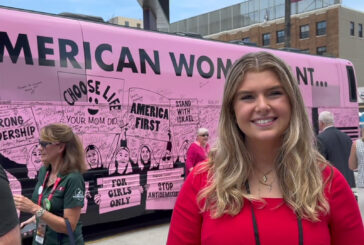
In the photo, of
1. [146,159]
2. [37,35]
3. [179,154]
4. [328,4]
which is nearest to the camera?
[37,35]

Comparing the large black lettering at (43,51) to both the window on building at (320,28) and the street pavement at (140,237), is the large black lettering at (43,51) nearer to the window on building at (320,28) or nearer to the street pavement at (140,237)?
the street pavement at (140,237)

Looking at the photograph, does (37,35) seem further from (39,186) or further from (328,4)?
(328,4)

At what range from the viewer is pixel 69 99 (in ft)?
18.0

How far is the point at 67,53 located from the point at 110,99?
0.88 meters

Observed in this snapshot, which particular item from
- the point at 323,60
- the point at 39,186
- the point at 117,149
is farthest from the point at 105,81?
the point at 323,60

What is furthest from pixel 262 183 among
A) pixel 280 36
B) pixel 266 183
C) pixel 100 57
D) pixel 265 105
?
pixel 280 36

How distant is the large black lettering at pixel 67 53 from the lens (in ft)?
18.0

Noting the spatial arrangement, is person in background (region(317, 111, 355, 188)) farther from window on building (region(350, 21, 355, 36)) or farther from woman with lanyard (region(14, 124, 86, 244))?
window on building (region(350, 21, 355, 36))

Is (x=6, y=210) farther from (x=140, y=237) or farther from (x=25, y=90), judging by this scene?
(x=140, y=237)

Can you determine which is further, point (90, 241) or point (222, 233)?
point (90, 241)

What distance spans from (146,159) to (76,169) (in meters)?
3.36

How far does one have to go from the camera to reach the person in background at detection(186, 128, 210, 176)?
21.1 feet

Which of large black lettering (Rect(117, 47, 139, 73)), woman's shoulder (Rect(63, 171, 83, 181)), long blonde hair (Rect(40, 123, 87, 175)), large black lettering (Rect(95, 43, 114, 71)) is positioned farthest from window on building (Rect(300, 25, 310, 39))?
woman's shoulder (Rect(63, 171, 83, 181))

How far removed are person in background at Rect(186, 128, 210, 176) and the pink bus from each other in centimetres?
21
